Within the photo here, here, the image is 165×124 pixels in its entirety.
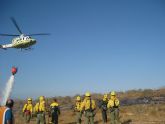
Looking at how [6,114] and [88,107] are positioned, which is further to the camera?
[88,107]

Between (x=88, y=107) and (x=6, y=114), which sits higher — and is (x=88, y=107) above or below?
above

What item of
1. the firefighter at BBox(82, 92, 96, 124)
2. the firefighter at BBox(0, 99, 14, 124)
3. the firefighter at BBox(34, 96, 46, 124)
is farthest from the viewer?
the firefighter at BBox(34, 96, 46, 124)

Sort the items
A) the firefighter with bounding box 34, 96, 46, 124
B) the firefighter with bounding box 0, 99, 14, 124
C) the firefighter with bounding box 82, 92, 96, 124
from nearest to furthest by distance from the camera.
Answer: the firefighter with bounding box 0, 99, 14, 124 < the firefighter with bounding box 82, 92, 96, 124 < the firefighter with bounding box 34, 96, 46, 124

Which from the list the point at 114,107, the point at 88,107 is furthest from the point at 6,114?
the point at 114,107

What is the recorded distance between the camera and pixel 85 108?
23344mm

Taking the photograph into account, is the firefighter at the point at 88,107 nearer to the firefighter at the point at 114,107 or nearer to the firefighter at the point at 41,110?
the firefighter at the point at 114,107

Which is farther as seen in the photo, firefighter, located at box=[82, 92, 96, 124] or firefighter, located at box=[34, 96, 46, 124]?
firefighter, located at box=[34, 96, 46, 124]

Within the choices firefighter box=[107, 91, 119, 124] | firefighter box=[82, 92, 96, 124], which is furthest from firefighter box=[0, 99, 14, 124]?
firefighter box=[107, 91, 119, 124]

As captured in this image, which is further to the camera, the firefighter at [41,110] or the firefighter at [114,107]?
the firefighter at [41,110]

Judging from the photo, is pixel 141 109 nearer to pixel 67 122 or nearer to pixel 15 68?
pixel 67 122

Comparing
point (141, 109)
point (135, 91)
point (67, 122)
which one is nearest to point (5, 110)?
point (67, 122)

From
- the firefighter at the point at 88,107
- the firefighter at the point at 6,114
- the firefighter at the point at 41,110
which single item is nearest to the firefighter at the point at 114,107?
the firefighter at the point at 88,107

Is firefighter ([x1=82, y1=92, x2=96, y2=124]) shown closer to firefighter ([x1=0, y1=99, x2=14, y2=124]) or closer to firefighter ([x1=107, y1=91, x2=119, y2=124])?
firefighter ([x1=107, y1=91, x2=119, y2=124])

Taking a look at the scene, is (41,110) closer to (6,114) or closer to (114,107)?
(114,107)
